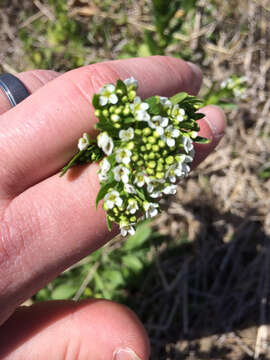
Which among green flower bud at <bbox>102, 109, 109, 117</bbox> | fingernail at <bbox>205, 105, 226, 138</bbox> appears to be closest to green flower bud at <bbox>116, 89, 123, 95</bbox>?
green flower bud at <bbox>102, 109, 109, 117</bbox>

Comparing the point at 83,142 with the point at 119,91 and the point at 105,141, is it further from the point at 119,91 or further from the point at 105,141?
the point at 119,91

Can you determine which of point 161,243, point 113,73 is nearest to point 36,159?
point 113,73

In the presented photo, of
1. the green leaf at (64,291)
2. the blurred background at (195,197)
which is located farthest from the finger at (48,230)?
the blurred background at (195,197)

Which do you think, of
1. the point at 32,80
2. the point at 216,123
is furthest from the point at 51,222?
the point at 216,123

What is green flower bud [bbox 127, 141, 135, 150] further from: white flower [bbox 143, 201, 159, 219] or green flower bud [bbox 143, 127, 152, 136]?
white flower [bbox 143, 201, 159, 219]

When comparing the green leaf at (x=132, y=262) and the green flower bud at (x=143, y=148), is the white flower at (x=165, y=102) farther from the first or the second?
the green leaf at (x=132, y=262)

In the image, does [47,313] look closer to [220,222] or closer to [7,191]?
[7,191]

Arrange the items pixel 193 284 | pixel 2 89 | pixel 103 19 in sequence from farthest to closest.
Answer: pixel 103 19
pixel 193 284
pixel 2 89
